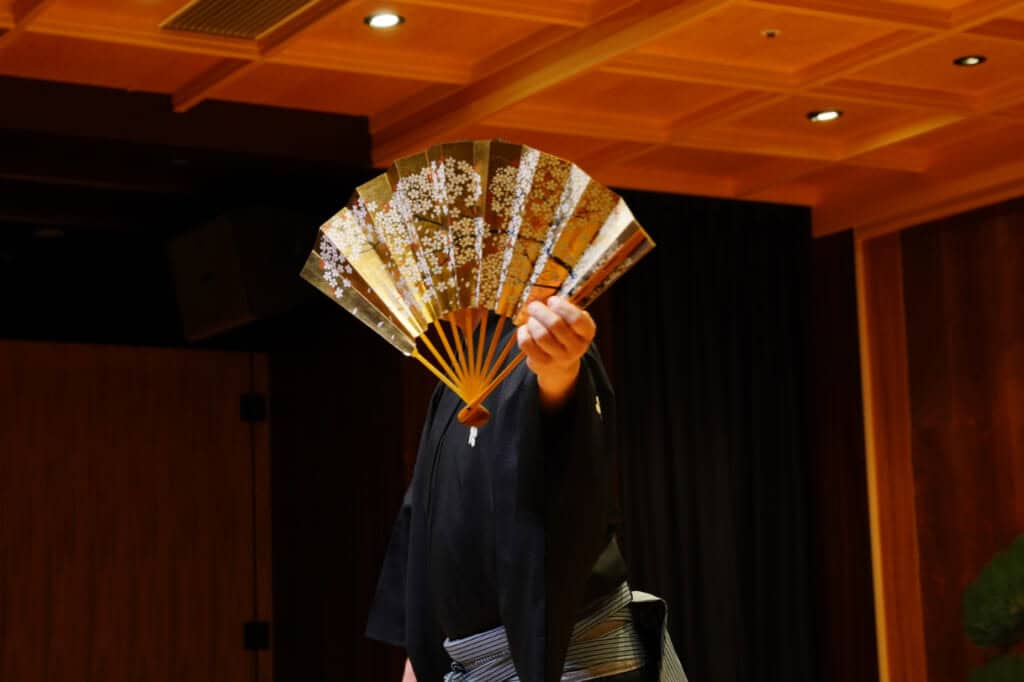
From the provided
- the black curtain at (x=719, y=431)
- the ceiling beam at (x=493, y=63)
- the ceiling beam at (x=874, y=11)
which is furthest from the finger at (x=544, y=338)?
the black curtain at (x=719, y=431)

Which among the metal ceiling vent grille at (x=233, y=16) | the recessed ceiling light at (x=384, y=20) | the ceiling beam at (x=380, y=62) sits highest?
the recessed ceiling light at (x=384, y=20)

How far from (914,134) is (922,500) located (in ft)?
5.15

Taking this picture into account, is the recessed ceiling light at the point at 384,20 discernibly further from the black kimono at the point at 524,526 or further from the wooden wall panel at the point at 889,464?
the wooden wall panel at the point at 889,464

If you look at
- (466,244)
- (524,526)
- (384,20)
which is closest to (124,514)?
(384,20)

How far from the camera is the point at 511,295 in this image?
2.32m

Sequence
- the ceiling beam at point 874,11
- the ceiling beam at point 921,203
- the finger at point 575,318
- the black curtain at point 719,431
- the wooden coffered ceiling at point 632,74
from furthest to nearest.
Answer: the black curtain at point 719,431 → the ceiling beam at point 921,203 → the wooden coffered ceiling at point 632,74 → the ceiling beam at point 874,11 → the finger at point 575,318

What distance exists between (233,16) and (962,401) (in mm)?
3258

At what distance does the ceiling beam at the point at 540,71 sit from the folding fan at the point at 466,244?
1945mm

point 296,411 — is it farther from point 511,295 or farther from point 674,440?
point 511,295

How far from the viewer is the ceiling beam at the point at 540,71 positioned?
13.9 feet

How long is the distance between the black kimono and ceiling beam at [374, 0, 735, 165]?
6.79 ft

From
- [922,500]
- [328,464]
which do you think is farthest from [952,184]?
[328,464]

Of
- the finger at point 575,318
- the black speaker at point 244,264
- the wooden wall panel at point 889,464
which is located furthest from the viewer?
the wooden wall panel at point 889,464

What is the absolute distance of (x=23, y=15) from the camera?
4191mm
